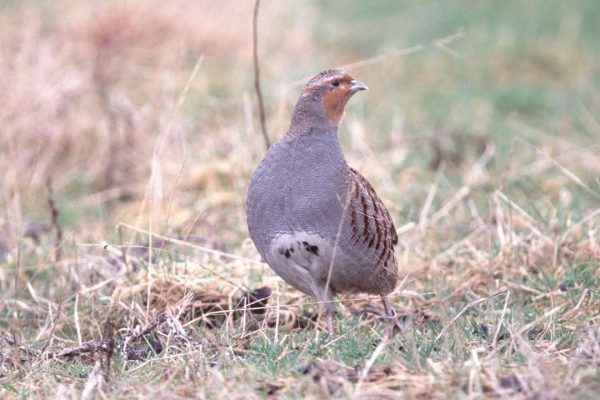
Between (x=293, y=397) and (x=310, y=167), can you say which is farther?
(x=310, y=167)

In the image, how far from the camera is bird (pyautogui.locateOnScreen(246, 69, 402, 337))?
3.60 meters

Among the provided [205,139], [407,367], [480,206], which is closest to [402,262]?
[480,206]

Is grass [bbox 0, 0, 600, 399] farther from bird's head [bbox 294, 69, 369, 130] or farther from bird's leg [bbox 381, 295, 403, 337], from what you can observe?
bird's head [bbox 294, 69, 369, 130]

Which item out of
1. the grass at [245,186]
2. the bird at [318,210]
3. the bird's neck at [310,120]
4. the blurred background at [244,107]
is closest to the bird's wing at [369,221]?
the bird at [318,210]

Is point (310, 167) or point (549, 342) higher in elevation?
point (310, 167)

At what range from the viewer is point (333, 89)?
3.83 metres

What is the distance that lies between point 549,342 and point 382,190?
2809 mm

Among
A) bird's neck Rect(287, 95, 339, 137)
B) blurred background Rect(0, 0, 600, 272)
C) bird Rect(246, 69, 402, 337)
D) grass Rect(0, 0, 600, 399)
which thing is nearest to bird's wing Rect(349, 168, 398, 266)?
bird Rect(246, 69, 402, 337)

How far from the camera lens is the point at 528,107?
27.4 feet

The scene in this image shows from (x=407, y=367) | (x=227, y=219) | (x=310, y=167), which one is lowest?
(x=227, y=219)

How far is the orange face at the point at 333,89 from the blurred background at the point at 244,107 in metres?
1.18

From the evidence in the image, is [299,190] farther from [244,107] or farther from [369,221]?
[244,107]

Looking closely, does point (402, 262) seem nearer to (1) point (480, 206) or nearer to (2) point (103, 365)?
(1) point (480, 206)

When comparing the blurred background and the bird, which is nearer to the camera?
the bird
